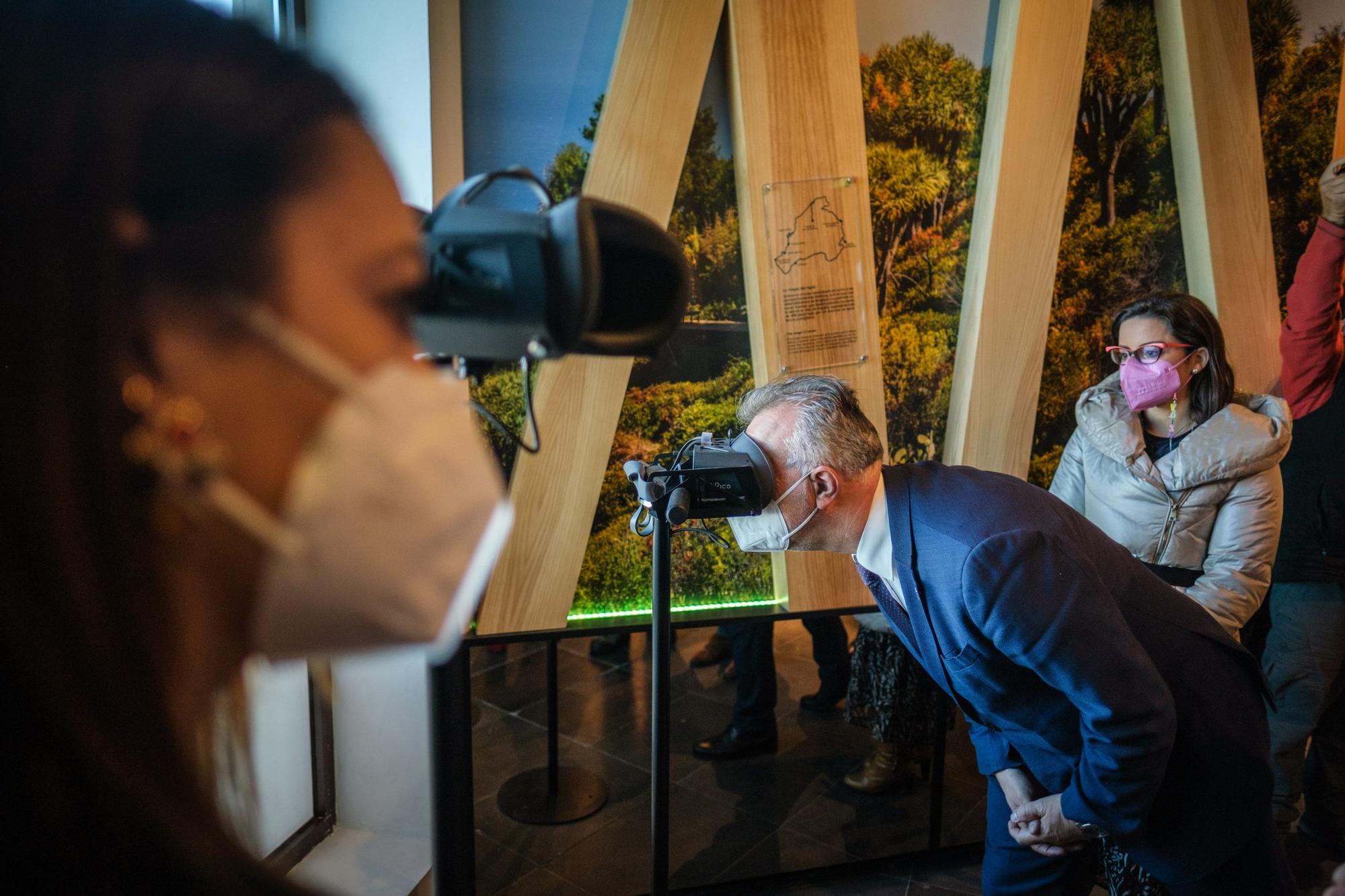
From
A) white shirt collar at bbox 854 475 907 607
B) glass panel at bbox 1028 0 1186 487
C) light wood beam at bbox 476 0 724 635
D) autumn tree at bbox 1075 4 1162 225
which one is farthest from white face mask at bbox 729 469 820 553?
autumn tree at bbox 1075 4 1162 225

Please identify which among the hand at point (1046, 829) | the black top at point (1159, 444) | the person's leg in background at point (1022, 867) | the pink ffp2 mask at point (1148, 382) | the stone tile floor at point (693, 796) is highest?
the pink ffp2 mask at point (1148, 382)

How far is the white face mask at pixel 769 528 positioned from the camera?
1.77 m

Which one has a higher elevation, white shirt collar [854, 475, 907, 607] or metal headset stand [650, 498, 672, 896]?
white shirt collar [854, 475, 907, 607]

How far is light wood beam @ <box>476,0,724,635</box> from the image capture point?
2.33 meters

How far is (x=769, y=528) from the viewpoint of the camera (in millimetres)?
1823

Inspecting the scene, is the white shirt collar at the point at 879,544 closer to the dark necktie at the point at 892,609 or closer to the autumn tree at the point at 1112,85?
the dark necktie at the point at 892,609

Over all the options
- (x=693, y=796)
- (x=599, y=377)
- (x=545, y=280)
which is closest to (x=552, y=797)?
(x=693, y=796)

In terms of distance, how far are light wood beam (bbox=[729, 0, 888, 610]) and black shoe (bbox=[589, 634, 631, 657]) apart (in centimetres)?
147

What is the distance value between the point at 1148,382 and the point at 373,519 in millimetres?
2490

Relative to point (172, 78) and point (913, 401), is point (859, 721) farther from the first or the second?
point (172, 78)

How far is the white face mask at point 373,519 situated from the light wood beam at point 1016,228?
250 cm

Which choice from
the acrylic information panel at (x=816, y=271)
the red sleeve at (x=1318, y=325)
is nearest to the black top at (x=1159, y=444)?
the red sleeve at (x=1318, y=325)

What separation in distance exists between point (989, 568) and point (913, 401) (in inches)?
59.0

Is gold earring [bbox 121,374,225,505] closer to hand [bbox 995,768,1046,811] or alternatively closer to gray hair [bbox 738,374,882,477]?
gray hair [bbox 738,374,882,477]
